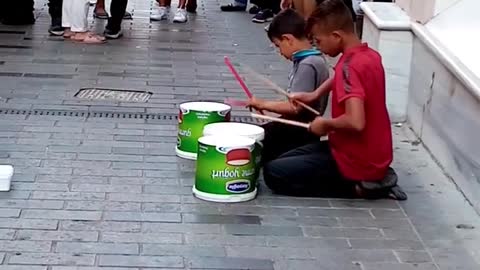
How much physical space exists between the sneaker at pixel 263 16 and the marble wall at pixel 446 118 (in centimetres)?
426

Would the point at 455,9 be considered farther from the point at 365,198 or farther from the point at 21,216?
the point at 21,216

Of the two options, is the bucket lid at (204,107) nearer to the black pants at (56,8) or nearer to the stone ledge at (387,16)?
the stone ledge at (387,16)

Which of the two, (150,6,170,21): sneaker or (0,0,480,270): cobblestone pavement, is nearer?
(0,0,480,270): cobblestone pavement

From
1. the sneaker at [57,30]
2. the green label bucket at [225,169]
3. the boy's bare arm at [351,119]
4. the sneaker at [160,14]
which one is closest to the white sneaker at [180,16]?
the sneaker at [160,14]

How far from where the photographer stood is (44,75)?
8109mm

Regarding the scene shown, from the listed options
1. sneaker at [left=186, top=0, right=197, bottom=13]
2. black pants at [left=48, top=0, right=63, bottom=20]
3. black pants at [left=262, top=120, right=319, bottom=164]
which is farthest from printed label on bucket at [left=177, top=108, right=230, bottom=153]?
sneaker at [left=186, top=0, right=197, bottom=13]

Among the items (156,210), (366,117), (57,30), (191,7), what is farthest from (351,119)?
(191,7)

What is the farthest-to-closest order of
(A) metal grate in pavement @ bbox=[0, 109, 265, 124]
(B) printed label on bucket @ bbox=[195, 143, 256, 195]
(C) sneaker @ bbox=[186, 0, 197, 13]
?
(C) sneaker @ bbox=[186, 0, 197, 13]
(A) metal grate in pavement @ bbox=[0, 109, 265, 124]
(B) printed label on bucket @ bbox=[195, 143, 256, 195]

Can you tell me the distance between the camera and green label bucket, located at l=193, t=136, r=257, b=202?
5242mm

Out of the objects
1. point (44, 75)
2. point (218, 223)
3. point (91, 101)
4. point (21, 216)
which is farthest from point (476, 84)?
point (44, 75)

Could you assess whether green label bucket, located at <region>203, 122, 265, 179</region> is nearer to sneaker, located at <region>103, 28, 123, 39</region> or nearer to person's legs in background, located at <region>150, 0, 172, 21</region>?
sneaker, located at <region>103, 28, 123, 39</region>

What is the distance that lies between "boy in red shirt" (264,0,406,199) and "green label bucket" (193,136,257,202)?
0.90 ft

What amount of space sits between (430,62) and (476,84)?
1039 mm

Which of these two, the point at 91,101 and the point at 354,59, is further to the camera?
the point at 91,101
